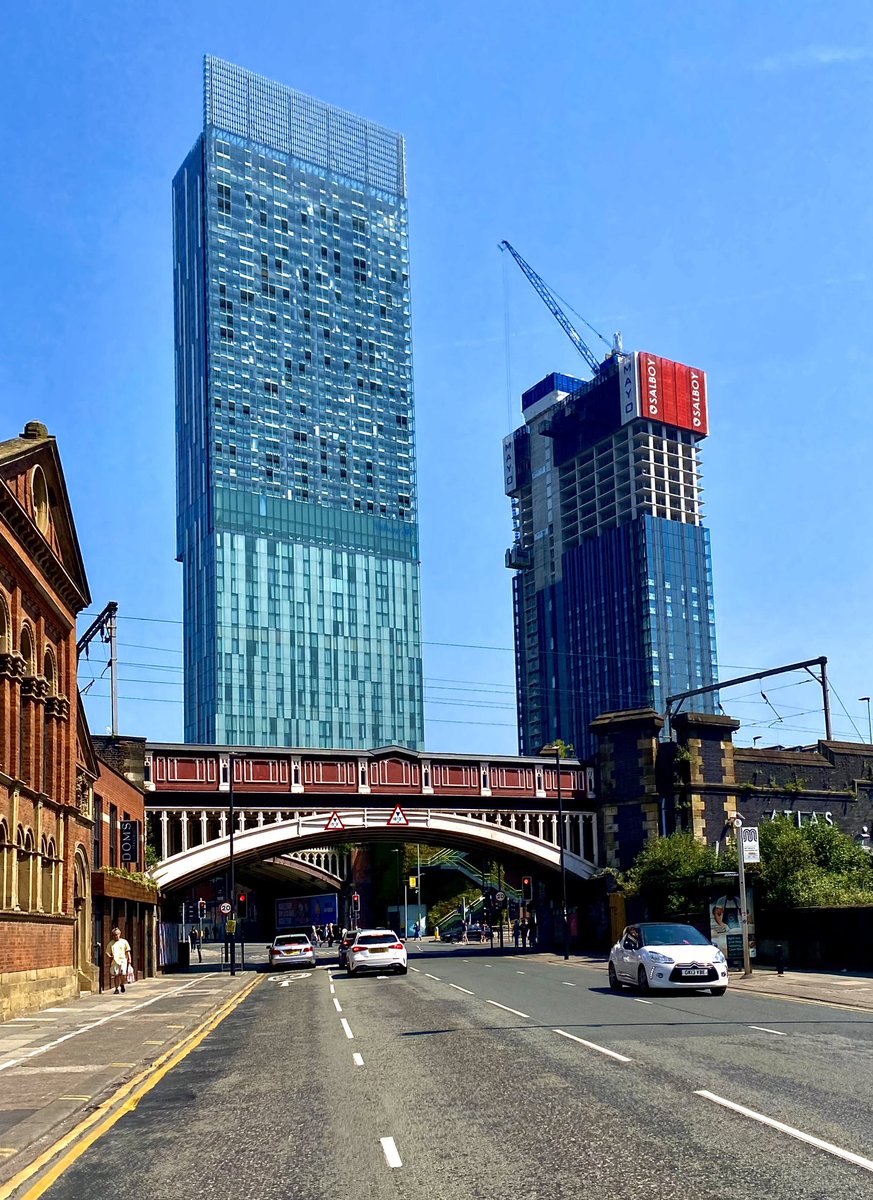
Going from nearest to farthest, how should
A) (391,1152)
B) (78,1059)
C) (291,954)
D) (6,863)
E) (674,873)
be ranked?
(391,1152) → (78,1059) → (6,863) → (674,873) → (291,954)

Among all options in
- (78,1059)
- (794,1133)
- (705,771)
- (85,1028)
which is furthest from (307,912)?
(794,1133)

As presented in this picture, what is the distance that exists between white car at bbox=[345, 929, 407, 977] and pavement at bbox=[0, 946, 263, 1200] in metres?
8.46

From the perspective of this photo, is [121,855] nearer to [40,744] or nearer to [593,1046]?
[40,744]

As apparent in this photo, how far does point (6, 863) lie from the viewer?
30.5 m

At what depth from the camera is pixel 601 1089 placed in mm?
14203

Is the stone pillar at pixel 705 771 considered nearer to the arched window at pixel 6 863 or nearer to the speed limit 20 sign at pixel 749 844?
the speed limit 20 sign at pixel 749 844

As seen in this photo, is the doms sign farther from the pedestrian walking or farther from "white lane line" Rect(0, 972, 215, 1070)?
"white lane line" Rect(0, 972, 215, 1070)

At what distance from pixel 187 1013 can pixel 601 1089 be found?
18353 mm

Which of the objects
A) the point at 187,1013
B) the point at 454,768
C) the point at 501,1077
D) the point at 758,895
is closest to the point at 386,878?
the point at 454,768

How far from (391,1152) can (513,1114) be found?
6.87 feet

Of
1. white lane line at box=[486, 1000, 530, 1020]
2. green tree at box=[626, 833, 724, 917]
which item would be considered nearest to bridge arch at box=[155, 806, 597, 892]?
green tree at box=[626, 833, 724, 917]

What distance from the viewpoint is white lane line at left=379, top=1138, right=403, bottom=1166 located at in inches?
418

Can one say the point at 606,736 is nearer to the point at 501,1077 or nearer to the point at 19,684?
the point at 19,684

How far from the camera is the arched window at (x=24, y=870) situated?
1265 inches
